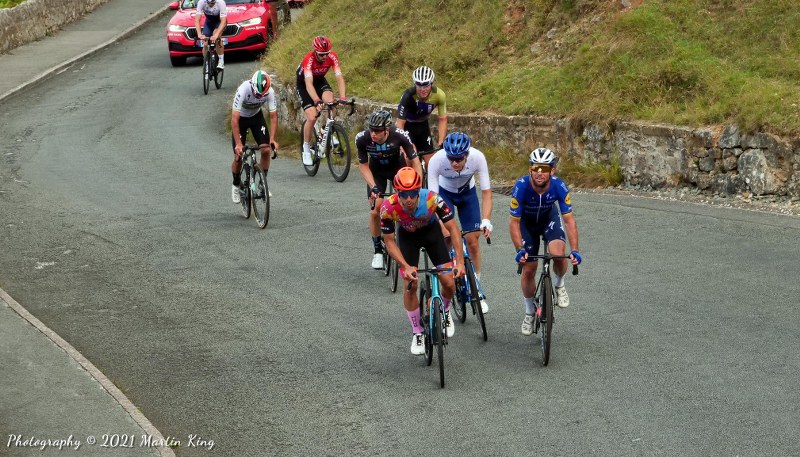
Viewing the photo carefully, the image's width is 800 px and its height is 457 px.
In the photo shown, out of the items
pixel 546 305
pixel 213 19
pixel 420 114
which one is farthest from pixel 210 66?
pixel 546 305

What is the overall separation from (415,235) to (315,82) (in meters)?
9.08

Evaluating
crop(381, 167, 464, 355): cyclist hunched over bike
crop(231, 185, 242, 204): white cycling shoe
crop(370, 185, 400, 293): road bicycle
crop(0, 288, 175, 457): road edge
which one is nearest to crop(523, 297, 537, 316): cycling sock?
crop(381, 167, 464, 355): cyclist hunched over bike

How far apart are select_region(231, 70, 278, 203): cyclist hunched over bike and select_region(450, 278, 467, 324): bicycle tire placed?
201 inches

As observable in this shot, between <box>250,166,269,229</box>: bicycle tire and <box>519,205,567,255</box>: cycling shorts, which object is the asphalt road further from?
<box>519,205,567,255</box>: cycling shorts

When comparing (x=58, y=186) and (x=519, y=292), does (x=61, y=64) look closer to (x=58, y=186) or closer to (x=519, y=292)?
(x=58, y=186)

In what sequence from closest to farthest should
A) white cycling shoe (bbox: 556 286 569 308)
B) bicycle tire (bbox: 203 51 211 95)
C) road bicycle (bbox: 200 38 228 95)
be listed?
white cycling shoe (bbox: 556 286 569 308) < road bicycle (bbox: 200 38 228 95) < bicycle tire (bbox: 203 51 211 95)

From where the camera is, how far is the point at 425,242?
394 inches

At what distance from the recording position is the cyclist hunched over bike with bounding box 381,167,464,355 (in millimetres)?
9531

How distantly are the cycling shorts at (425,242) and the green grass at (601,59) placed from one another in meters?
6.86

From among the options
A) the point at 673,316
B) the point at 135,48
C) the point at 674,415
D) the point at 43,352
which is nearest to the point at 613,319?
the point at 673,316

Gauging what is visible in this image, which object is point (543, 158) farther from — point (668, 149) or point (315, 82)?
point (315, 82)

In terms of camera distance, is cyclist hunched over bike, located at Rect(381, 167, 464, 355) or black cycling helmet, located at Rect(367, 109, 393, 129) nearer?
cyclist hunched over bike, located at Rect(381, 167, 464, 355)

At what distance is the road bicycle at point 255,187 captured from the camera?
15430 millimetres

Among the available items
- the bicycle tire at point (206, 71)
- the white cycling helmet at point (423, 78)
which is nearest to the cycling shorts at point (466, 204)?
the white cycling helmet at point (423, 78)
